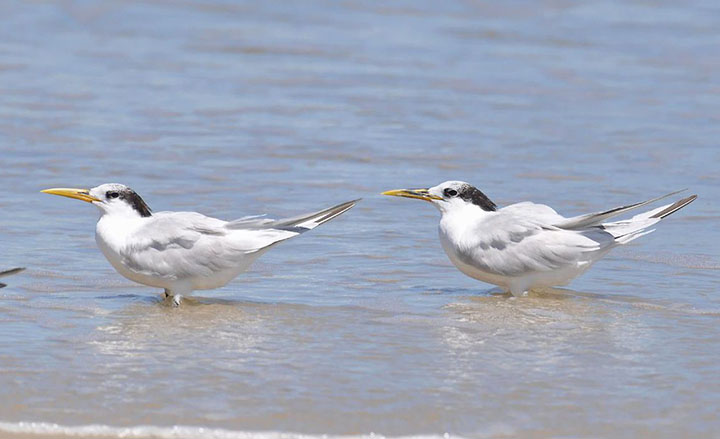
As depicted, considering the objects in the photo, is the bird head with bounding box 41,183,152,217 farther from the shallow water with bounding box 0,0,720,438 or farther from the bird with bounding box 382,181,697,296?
the bird with bounding box 382,181,697,296

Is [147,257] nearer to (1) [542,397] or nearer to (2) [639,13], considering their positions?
(1) [542,397]

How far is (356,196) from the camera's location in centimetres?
1000

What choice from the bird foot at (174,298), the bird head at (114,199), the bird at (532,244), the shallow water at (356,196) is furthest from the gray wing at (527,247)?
the bird head at (114,199)

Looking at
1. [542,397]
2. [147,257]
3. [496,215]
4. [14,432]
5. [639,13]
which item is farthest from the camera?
[639,13]

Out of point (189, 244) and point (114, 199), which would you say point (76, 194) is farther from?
point (189, 244)

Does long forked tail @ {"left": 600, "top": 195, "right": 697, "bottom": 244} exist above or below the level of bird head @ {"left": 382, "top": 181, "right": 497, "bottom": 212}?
below

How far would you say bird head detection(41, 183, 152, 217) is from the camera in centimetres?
745

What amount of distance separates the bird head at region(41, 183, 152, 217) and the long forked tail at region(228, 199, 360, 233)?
54 cm

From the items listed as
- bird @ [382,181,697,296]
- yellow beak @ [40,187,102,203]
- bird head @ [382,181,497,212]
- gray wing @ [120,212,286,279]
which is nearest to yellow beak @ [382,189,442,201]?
bird head @ [382,181,497,212]

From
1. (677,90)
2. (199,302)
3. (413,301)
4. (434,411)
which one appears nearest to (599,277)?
(413,301)

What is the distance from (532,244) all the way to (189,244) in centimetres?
181

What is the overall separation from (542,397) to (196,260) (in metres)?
2.32

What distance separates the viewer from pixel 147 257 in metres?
7.20

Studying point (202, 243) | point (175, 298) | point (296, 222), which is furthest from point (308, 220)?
point (175, 298)
